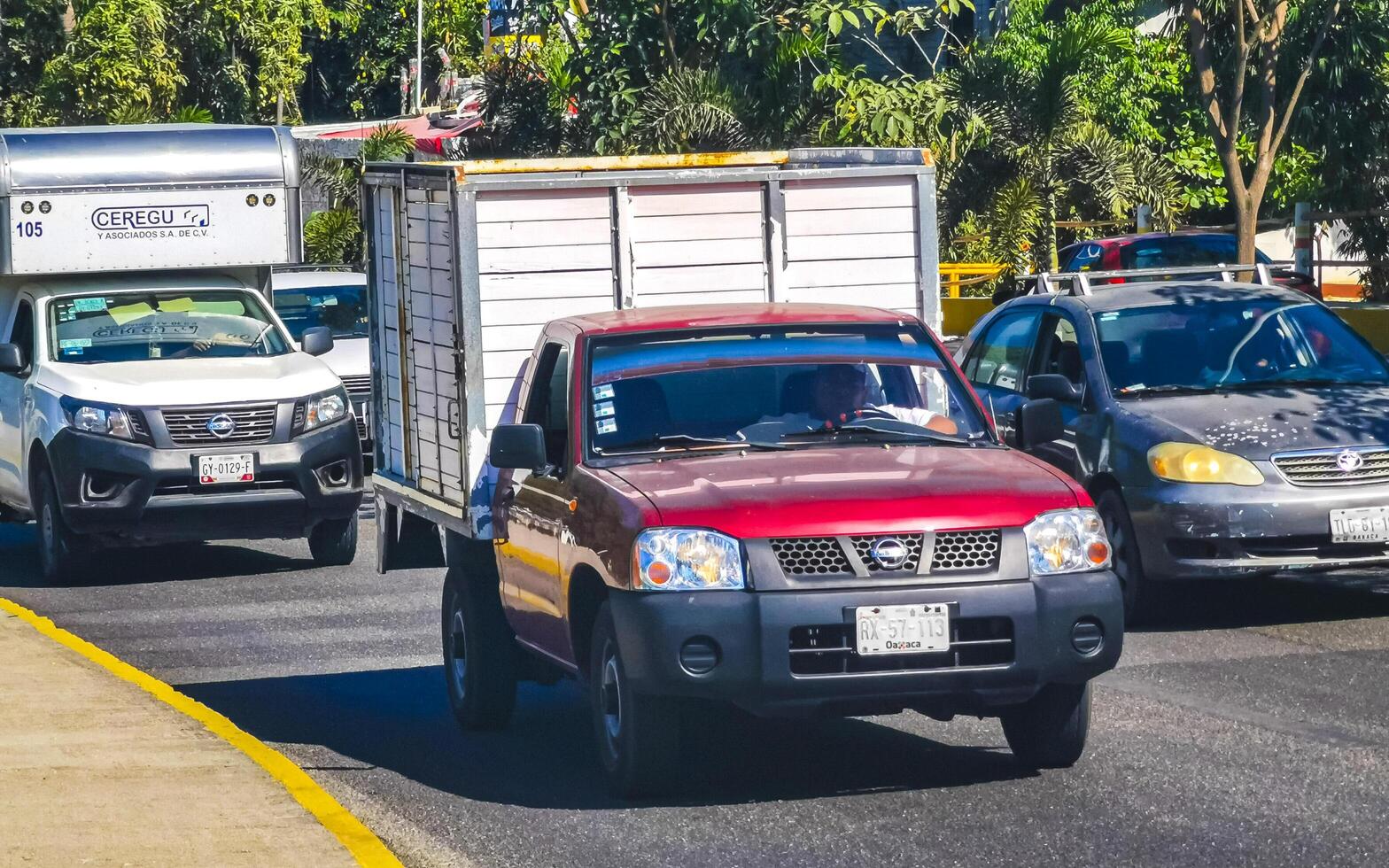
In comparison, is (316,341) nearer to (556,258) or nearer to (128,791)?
(556,258)

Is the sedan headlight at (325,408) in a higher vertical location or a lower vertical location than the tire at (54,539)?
higher

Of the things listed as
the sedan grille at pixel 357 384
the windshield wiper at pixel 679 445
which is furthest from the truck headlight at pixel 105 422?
the windshield wiper at pixel 679 445

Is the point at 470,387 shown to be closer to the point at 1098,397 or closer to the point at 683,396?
the point at 683,396

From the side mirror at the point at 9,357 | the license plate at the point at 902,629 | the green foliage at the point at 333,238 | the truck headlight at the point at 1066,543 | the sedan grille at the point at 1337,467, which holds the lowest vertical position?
the license plate at the point at 902,629

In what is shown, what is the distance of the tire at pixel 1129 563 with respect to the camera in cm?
1130

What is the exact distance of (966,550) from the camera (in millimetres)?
7250

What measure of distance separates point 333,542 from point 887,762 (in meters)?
7.71

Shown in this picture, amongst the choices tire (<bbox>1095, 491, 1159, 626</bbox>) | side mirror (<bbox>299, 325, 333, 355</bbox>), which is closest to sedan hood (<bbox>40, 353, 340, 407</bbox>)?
side mirror (<bbox>299, 325, 333, 355</bbox>)

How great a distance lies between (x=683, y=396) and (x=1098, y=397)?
4189mm

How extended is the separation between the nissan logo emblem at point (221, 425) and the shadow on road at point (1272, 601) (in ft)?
19.8

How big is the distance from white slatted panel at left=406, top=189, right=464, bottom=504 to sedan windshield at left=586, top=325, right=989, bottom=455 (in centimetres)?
155

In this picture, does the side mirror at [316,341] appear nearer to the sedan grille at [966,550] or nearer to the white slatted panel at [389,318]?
the white slatted panel at [389,318]

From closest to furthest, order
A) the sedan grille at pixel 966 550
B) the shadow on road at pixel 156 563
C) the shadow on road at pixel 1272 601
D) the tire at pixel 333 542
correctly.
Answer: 1. the sedan grille at pixel 966 550
2. the shadow on road at pixel 1272 601
3. the shadow on road at pixel 156 563
4. the tire at pixel 333 542

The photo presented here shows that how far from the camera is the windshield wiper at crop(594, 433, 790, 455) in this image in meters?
7.98
